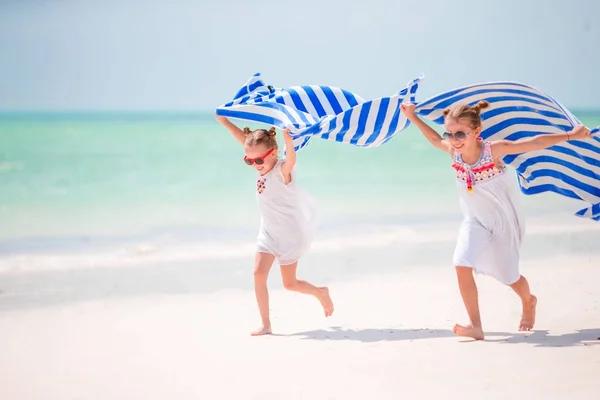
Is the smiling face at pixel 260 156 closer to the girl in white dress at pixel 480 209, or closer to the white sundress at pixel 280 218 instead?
the white sundress at pixel 280 218

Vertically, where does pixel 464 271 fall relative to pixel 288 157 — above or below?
below

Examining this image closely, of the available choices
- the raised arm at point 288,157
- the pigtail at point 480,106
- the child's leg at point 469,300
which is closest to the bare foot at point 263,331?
the raised arm at point 288,157

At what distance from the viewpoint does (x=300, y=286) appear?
19.7 feet

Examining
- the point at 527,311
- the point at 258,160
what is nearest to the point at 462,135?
the point at 527,311

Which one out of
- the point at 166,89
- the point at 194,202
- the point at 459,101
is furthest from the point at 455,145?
the point at 166,89

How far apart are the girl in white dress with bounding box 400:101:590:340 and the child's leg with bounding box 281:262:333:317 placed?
110cm

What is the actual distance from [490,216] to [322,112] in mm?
1566

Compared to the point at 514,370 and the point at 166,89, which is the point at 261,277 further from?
the point at 166,89

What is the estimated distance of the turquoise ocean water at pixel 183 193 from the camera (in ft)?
34.4

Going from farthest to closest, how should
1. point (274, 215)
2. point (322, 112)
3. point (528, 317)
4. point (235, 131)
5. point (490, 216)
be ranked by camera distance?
point (322, 112)
point (235, 131)
point (274, 215)
point (528, 317)
point (490, 216)

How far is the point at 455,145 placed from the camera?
5336 mm

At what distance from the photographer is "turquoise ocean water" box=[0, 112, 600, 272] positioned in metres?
10.5

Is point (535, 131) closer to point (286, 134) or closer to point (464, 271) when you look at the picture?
point (464, 271)

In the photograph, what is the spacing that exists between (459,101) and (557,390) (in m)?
2.14
